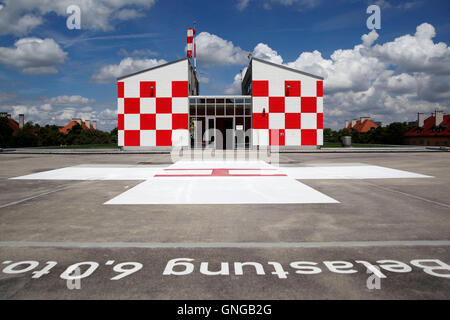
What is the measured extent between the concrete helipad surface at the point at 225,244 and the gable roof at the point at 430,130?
160 feet

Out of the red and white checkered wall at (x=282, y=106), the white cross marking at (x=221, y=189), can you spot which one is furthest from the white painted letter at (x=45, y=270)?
the red and white checkered wall at (x=282, y=106)

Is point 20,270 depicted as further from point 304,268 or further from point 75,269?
point 304,268

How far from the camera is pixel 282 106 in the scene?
24.4m

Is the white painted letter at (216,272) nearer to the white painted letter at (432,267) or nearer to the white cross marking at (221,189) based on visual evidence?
the white painted letter at (432,267)

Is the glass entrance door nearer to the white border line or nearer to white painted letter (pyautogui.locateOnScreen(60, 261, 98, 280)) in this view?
the white border line

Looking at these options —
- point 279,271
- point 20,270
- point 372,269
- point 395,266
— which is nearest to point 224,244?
point 279,271

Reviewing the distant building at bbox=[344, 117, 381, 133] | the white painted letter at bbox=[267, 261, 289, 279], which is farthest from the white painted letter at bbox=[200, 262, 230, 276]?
the distant building at bbox=[344, 117, 381, 133]

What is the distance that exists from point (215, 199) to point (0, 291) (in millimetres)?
3863

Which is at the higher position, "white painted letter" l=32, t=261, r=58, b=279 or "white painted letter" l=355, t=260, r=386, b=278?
"white painted letter" l=32, t=261, r=58, b=279

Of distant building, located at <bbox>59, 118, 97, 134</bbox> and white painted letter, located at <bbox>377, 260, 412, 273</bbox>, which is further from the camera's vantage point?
distant building, located at <bbox>59, 118, 97, 134</bbox>

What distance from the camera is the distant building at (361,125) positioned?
7619 centimetres

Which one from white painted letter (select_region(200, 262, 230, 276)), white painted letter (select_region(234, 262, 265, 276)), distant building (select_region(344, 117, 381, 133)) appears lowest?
white painted letter (select_region(234, 262, 265, 276))

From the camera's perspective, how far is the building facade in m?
24.4

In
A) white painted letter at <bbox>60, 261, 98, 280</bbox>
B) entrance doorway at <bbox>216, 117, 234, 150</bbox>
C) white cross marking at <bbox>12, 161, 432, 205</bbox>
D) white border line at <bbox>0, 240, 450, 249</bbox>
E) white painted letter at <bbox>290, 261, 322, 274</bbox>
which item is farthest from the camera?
entrance doorway at <bbox>216, 117, 234, 150</bbox>
